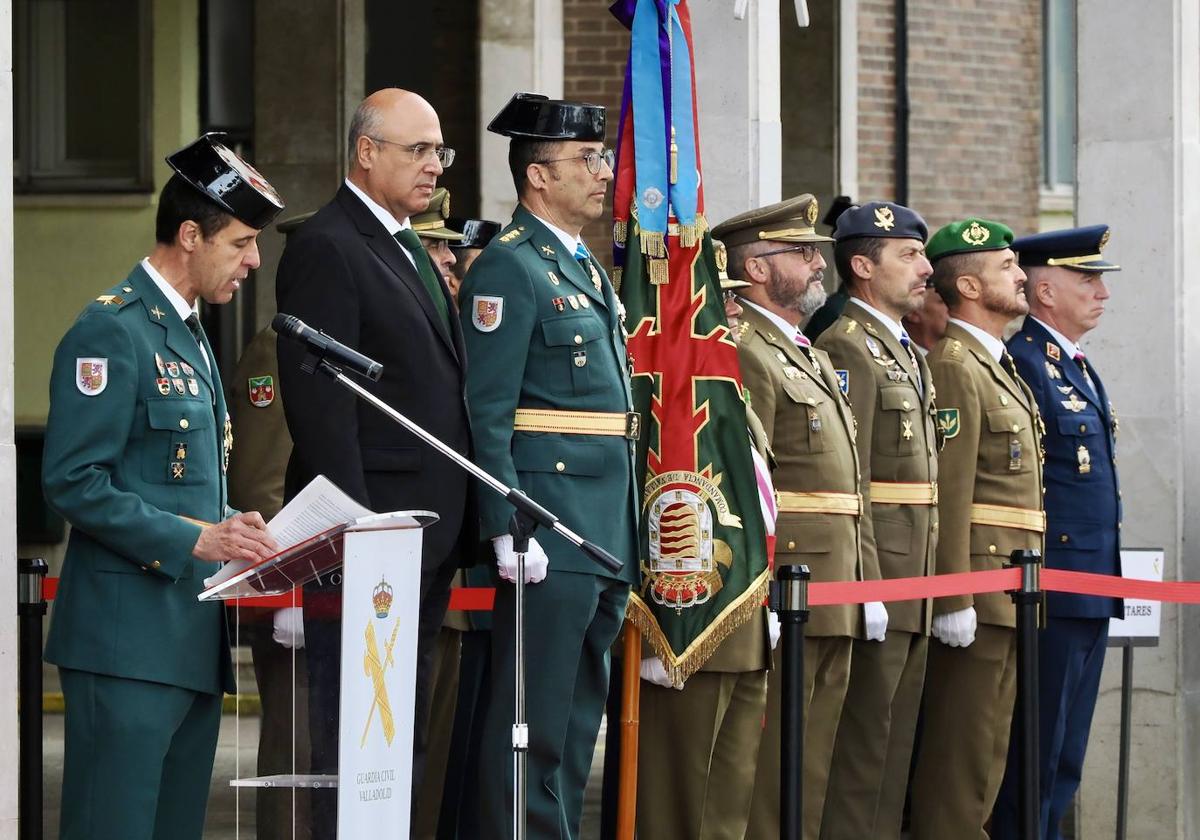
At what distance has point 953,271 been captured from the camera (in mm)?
8469

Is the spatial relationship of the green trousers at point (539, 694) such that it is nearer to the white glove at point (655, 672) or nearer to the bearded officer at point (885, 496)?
the white glove at point (655, 672)

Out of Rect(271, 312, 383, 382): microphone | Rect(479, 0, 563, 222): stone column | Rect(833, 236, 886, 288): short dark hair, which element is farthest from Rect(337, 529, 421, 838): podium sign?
Answer: Rect(479, 0, 563, 222): stone column

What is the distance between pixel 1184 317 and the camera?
918cm

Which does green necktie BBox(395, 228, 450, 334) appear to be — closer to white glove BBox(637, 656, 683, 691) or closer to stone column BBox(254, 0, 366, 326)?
white glove BBox(637, 656, 683, 691)

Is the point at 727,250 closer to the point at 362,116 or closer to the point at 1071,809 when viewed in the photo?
the point at 362,116

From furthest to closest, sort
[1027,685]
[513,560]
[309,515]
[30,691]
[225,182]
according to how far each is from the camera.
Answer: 1. [1027,685]
2. [30,691]
3. [513,560]
4. [225,182]
5. [309,515]

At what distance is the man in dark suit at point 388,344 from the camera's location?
5609mm

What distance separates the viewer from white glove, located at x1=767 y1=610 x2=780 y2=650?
277 inches

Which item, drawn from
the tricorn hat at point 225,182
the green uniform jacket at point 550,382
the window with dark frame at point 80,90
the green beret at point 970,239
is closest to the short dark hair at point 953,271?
the green beret at point 970,239

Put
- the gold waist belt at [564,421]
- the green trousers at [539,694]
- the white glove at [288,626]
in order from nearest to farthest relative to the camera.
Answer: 1. the white glove at [288,626]
2. the green trousers at [539,694]
3. the gold waist belt at [564,421]

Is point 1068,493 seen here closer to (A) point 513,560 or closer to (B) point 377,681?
(A) point 513,560

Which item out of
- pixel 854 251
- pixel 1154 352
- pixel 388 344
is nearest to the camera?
pixel 388 344

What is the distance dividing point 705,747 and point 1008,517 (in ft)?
5.86

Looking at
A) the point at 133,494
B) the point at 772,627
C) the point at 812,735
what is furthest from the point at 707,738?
the point at 133,494
